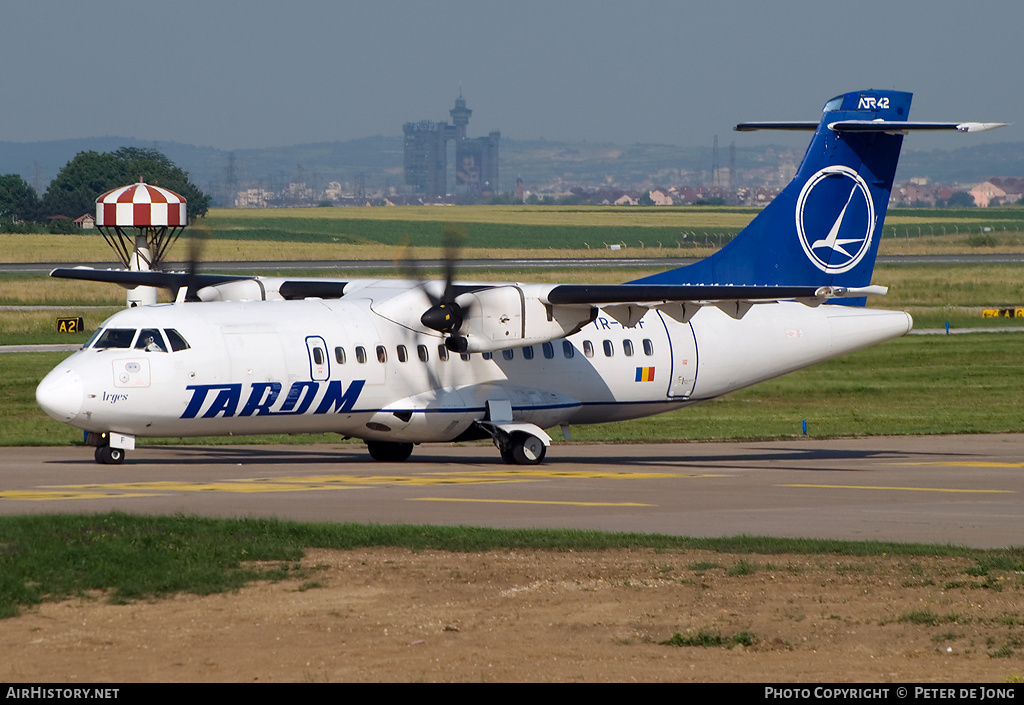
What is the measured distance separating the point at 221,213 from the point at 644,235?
64.7 metres

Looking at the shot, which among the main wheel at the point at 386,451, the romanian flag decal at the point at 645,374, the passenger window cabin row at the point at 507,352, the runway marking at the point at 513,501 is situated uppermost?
the passenger window cabin row at the point at 507,352

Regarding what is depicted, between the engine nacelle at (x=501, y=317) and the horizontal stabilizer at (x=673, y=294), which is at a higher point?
the horizontal stabilizer at (x=673, y=294)

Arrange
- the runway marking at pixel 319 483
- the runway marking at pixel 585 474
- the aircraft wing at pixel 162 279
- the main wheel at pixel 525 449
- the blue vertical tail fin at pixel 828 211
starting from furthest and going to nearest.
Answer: the blue vertical tail fin at pixel 828 211 → the aircraft wing at pixel 162 279 → the main wheel at pixel 525 449 → the runway marking at pixel 585 474 → the runway marking at pixel 319 483

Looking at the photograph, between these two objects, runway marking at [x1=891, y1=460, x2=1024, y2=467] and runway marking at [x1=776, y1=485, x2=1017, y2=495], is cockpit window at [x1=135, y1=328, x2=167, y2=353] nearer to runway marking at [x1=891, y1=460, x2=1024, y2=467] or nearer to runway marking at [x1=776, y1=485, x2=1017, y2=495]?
runway marking at [x1=776, y1=485, x2=1017, y2=495]

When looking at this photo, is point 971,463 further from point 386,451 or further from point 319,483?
point 319,483

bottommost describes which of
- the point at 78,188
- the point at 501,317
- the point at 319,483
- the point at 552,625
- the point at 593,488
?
the point at 319,483

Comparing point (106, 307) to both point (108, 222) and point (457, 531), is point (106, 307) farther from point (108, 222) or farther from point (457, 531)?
point (457, 531)

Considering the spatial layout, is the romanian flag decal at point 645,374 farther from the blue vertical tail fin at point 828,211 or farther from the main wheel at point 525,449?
the main wheel at point 525,449

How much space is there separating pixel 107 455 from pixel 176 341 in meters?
2.44

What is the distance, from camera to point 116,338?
74.3 ft

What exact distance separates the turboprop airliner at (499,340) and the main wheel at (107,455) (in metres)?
0.03

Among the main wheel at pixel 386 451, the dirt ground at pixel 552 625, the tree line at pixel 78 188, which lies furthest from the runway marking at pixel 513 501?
the tree line at pixel 78 188

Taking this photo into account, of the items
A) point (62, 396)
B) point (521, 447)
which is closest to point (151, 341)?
point (62, 396)

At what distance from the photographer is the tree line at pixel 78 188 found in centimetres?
13775
